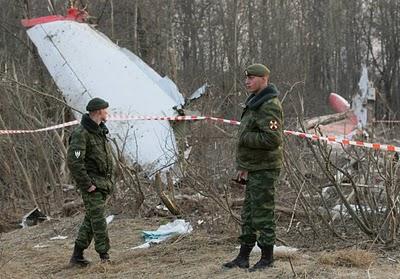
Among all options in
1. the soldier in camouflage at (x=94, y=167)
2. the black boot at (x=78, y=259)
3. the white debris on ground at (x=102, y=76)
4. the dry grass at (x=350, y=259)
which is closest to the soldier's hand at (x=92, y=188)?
the soldier in camouflage at (x=94, y=167)

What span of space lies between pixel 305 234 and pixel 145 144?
577cm

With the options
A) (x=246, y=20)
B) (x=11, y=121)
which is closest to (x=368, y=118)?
(x=11, y=121)

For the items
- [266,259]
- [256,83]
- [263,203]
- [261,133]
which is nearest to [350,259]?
[266,259]

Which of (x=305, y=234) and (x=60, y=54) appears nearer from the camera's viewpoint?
(x=305, y=234)

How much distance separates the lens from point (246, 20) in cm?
3250

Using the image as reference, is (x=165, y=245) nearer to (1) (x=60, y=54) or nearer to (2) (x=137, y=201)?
(2) (x=137, y=201)

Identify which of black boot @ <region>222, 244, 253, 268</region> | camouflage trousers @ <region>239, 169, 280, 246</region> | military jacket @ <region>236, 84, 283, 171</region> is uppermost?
military jacket @ <region>236, 84, 283, 171</region>

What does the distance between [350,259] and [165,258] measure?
2.06 metres

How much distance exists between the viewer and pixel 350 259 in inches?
216

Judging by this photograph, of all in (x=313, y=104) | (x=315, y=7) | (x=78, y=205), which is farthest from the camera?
(x=315, y=7)

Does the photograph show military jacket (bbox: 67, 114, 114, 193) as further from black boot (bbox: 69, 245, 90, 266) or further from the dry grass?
the dry grass

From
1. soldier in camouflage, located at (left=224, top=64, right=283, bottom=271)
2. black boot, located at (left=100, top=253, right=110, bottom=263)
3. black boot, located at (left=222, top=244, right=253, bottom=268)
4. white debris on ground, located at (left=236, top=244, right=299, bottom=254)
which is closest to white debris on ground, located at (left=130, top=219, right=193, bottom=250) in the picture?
black boot, located at (left=100, top=253, right=110, bottom=263)

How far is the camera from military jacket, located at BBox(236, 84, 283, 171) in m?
5.41

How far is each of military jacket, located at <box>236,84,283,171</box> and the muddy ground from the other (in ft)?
3.04
